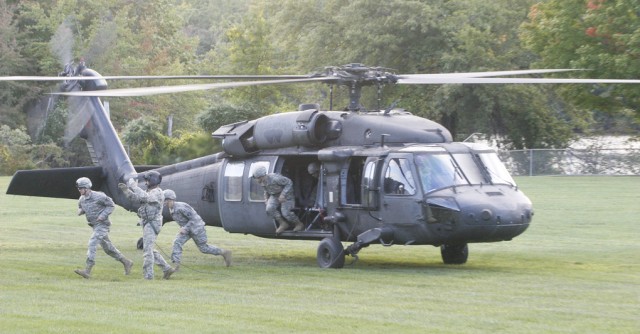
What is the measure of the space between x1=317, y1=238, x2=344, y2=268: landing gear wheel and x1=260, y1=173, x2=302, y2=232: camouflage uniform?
866 mm

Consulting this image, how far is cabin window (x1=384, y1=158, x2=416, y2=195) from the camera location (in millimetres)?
18984

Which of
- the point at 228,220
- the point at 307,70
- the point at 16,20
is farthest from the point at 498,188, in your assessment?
the point at 16,20

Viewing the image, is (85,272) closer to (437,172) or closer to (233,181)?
(233,181)

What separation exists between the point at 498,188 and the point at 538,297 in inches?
140


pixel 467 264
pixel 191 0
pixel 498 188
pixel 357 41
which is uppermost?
pixel 191 0

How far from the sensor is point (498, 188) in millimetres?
19062

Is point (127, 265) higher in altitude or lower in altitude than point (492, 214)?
lower

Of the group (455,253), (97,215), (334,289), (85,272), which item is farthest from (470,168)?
(85,272)

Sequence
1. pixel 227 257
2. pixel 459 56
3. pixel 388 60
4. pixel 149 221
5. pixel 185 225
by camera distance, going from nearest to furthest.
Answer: pixel 149 221
pixel 185 225
pixel 227 257
pixel 459 56
pixel 388 60

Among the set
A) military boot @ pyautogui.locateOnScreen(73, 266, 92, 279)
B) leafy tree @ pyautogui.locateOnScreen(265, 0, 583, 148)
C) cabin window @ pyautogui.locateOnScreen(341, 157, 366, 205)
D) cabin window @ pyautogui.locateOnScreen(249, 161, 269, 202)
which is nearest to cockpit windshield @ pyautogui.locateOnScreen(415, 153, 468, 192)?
cabin window @ pyautogui.locateOnScreen(341, 157, 366, 205)

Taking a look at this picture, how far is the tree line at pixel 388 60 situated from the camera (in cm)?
5146

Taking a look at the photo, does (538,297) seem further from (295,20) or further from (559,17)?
(295,20)

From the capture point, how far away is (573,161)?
56.7 meters

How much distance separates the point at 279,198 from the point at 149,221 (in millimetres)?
2902
